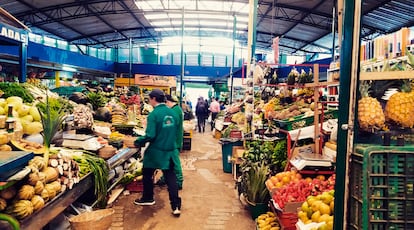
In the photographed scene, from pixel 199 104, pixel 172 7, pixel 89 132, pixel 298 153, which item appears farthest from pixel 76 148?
pixel 172 7

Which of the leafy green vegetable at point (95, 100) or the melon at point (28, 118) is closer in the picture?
the melon at point (28, 118)

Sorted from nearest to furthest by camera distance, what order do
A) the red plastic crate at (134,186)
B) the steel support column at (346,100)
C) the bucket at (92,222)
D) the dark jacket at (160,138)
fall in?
the steel support column at (346,100)
the bucket at (92,222)
the dark jacket at (160,138)
the red plastic crate at (134,186)

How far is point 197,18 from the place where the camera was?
63.7 ft

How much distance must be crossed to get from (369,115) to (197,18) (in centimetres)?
1835

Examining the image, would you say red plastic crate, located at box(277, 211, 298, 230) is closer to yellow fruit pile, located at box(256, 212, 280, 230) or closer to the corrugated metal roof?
yellow fruit pile, located at box(256, 212, 280, 230)

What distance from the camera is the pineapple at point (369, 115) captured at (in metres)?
1.93

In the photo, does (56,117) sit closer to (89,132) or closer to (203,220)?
(89,132)

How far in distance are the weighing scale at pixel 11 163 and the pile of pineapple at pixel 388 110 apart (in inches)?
79.7

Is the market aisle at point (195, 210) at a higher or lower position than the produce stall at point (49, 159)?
lower

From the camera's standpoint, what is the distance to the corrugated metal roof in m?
14.0

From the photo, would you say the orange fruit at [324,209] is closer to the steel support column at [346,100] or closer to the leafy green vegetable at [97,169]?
the steel support column at [346,100]

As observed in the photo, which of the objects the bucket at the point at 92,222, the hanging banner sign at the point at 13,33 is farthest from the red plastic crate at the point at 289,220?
the hanging banner sign at the point at 13,33

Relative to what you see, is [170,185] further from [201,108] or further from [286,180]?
[201,108]

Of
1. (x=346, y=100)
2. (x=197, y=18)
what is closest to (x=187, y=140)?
(x=346, y=100)
